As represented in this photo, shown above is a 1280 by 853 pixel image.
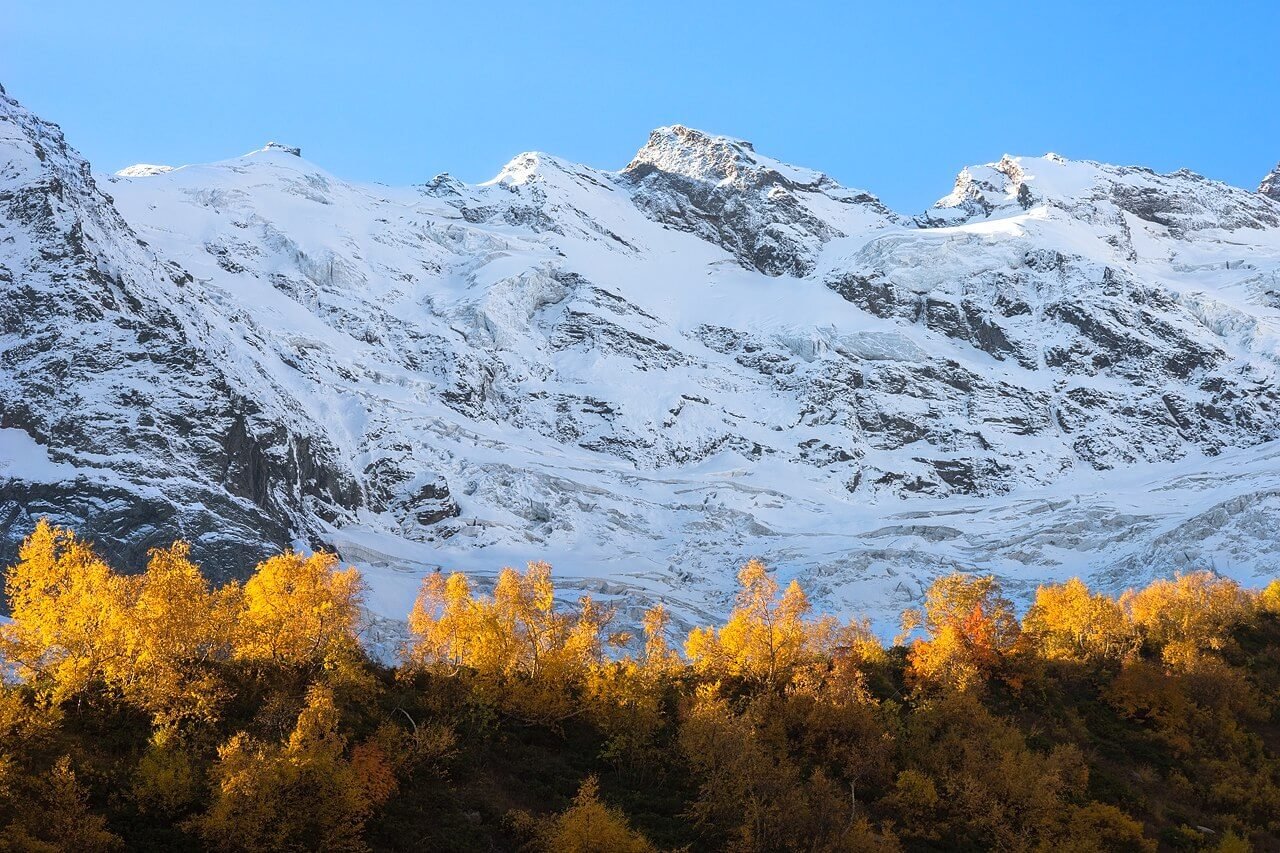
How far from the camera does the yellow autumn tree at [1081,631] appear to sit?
58.0 m

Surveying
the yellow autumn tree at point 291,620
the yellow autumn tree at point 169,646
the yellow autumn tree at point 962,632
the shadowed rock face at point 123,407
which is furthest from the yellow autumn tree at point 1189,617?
the shadowed rock face at point 123,407

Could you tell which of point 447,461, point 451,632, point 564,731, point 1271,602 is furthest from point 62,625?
point 447,461

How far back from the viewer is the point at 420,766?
3428cm

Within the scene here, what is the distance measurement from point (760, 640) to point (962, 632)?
11831mm

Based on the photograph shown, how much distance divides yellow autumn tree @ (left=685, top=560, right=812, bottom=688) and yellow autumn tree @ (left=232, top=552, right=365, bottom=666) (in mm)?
16933

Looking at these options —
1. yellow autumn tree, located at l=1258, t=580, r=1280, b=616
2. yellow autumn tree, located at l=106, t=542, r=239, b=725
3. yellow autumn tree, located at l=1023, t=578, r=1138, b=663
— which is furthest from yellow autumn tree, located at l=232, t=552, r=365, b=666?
yellow autumn tree, located at l=1258, t=580, r=1280, b=616

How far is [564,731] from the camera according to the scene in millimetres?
40781

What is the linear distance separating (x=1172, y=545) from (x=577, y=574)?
80.7 meters

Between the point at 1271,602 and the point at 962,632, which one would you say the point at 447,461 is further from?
the point at 962,632

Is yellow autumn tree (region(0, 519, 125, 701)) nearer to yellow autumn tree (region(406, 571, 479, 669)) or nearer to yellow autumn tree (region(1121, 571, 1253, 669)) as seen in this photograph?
yellow autumn tree (region(406, 571, 479, 669))

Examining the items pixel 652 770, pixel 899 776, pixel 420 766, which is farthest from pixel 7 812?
pixel 899 776

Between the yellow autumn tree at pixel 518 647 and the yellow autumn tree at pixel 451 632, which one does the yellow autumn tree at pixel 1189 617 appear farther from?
the yellow autumn tree at pixel 451 632

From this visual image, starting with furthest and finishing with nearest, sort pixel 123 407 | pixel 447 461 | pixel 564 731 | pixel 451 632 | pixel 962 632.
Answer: pixel 447 461
pixel 123 407
pixel 962 632
pixel 451 632
pixel 564 731

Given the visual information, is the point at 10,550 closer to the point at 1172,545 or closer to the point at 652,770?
the point at 652,770
